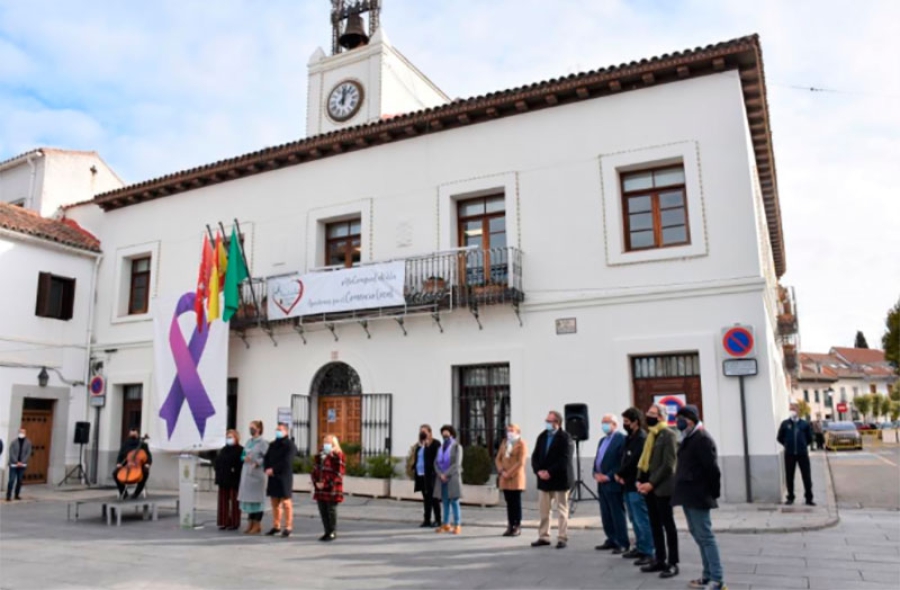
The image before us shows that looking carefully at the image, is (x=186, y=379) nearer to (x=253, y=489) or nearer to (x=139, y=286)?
(x=139, y=286)

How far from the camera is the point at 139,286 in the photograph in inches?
814

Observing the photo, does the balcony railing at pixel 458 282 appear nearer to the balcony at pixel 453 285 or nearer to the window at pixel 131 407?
the balcony at pixel 453 285

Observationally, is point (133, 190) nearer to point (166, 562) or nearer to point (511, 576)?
point (166, 562)

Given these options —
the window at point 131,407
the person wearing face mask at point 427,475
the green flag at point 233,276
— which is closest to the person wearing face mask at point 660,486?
the person wearing face mask at point 427,475

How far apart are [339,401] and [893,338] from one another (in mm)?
44834

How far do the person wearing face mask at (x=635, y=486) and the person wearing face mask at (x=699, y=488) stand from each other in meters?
1.14

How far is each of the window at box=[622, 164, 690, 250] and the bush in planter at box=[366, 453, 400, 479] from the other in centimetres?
647

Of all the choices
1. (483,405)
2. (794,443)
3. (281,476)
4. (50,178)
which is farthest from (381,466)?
(50,178)

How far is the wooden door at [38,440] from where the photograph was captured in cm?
1894

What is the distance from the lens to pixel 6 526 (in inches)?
479

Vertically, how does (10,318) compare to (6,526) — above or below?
above

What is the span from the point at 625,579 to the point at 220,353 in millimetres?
12449

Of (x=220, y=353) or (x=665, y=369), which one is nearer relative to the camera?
(x=665, y=369)

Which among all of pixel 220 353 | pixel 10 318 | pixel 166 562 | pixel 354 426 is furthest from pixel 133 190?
pixel 166 562
